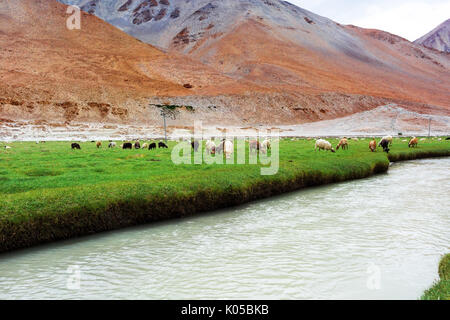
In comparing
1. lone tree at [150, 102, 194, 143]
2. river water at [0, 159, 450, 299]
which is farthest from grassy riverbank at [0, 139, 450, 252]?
lone tree at [150, 102, 194, 143]

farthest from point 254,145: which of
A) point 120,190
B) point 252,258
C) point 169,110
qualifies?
A: point 169,110

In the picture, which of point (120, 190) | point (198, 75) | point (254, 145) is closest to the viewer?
point (120, 190)

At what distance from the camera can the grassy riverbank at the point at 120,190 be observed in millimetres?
12164

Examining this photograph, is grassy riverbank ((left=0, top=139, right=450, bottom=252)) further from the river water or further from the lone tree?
the lone tree

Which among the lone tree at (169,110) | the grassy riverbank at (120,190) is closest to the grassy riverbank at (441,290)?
the grassy riverbank at (120,190)

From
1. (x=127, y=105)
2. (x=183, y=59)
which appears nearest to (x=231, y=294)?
(x=127, y=105)

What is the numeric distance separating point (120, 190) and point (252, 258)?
625 centimetres

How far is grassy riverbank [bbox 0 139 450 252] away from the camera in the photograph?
12.2 metres

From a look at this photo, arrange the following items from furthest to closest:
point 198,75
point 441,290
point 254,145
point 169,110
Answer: point 198,75 < point 169,110 < point 254,145 < point 441,290

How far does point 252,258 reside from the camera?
440 inches

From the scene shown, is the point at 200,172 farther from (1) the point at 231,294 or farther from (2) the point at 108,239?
(1) the point at 231,294

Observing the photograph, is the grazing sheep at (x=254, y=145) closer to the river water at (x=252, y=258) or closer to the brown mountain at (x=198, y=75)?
A: the river water at (x=252, y=258)

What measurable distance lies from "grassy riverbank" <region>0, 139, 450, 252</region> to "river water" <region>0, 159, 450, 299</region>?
60 cm

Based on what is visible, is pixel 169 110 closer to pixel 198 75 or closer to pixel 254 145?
pixel 198 75
